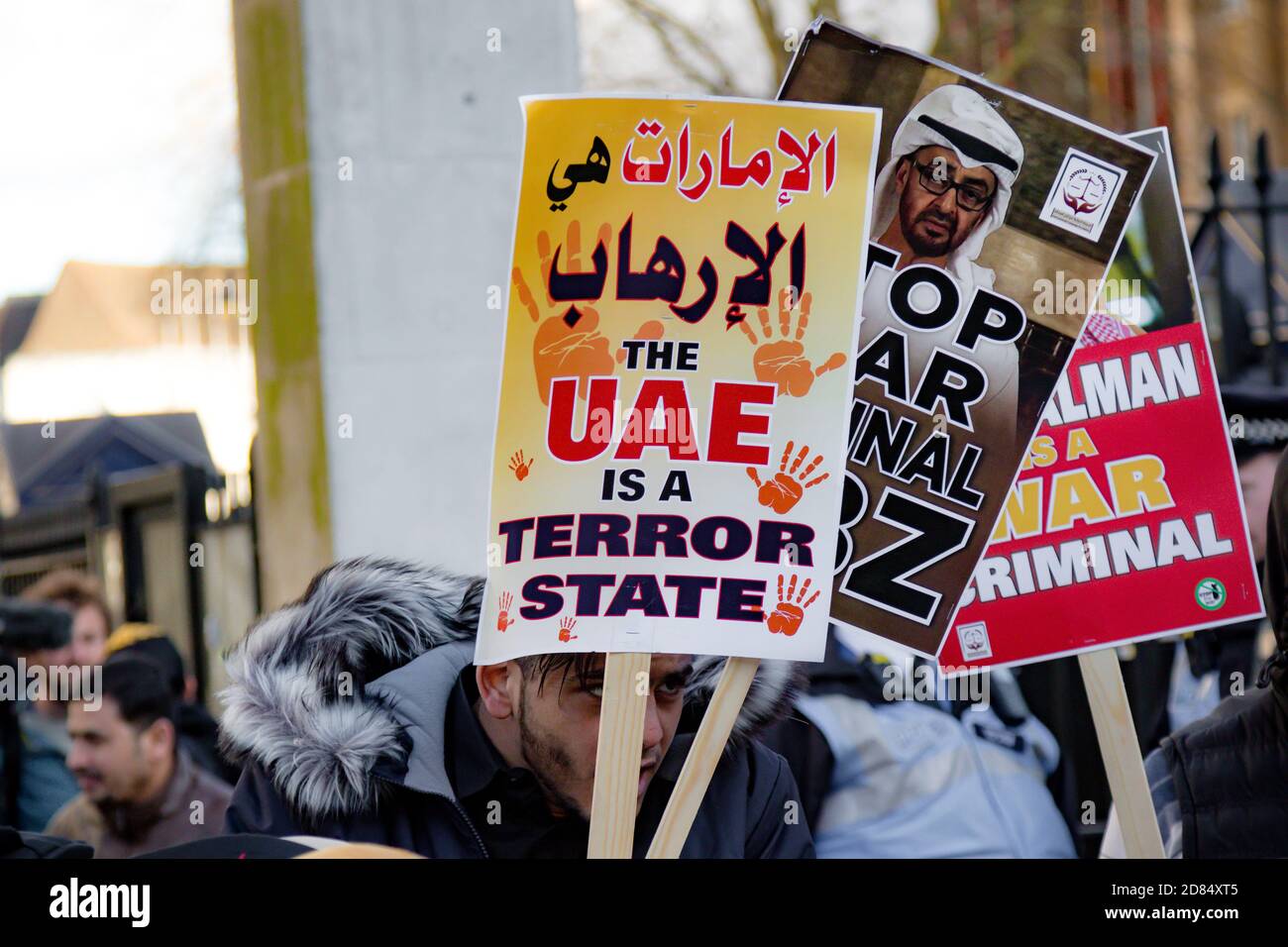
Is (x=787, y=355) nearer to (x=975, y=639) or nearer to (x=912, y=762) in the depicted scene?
(x=975, y=639)

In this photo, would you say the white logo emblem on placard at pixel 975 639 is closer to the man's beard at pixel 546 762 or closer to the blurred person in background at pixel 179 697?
the man's beard at pixel 546 762

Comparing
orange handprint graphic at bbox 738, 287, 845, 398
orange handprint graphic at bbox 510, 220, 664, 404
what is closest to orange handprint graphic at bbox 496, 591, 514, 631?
orange handprint graphic at bbox 510, 220, 664, 404

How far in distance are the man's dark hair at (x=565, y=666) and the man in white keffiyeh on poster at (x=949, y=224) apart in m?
0.72

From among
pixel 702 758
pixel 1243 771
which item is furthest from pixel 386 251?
pixel 1243 771

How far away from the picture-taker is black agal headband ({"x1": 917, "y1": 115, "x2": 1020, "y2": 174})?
2.64 meters

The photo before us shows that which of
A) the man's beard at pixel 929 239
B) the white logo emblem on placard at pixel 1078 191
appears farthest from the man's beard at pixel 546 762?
the white logo emblem on placard at pixel 1078 191

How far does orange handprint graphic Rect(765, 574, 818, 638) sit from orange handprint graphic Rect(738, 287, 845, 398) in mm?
329

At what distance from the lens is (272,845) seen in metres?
2.61

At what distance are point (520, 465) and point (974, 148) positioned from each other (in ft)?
3.11

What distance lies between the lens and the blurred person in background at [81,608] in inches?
189

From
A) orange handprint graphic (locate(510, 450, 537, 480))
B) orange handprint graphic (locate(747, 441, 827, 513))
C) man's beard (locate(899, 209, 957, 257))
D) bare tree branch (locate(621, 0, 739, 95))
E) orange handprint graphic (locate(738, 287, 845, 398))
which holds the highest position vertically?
bare tree branch (locate(621, 0, 739, 95))

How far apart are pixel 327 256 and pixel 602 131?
109 centimetres

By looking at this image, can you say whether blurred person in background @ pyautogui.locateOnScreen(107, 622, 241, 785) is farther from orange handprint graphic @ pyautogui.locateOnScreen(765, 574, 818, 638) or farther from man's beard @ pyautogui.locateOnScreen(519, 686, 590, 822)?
orange handprint graphic @ pyautogui.locateOnScreen(765, 574, 818, 638)
